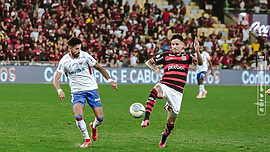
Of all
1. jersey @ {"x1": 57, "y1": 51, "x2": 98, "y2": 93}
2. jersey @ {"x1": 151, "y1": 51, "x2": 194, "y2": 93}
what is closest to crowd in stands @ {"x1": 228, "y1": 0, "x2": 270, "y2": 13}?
jersey @ {"x1": 151, "y1": 51, "x2": 194, "y2": 93}

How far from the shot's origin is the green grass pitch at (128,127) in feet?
34.1

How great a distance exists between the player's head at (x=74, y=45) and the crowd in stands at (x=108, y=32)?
18590 millimetres

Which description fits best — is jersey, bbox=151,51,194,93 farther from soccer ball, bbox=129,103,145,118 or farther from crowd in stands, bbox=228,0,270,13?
crowd in stands, bbox=228,0,270,13

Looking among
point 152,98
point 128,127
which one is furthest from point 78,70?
point 128,127

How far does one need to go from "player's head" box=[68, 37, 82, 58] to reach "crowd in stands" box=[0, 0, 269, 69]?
18590mm

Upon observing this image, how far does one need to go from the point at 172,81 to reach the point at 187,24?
27.7 meters

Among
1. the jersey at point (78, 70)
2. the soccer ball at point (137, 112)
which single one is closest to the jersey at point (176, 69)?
the soccer ball at point (137, 112)

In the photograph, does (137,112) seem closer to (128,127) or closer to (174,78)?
(174,78)

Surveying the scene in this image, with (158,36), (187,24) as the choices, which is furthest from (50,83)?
(187,24)

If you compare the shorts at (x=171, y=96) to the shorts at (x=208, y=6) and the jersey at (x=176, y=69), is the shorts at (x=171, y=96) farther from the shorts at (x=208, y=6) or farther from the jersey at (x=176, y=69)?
the shorts at (x=208, y=6)

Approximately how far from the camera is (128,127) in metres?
13.4

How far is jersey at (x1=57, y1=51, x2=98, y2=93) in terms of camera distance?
10078 mm

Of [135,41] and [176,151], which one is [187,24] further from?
[176,151]

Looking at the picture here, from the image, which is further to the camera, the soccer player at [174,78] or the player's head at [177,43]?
the player's head at [177,43]
